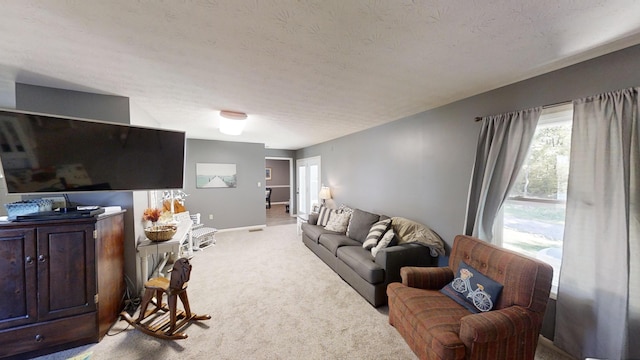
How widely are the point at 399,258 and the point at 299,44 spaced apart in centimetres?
238

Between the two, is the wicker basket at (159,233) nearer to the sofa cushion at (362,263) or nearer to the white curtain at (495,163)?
the sofa cushion at (362,263)

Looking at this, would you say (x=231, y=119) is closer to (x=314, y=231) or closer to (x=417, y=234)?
(x=314, y=231)

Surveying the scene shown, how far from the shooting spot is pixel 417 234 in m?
2.84

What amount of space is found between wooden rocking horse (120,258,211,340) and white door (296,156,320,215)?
4297 mm

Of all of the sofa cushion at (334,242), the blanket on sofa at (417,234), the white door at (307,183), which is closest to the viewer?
the blanket on sofa at (417,234)

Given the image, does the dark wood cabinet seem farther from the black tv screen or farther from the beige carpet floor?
the black tv screen

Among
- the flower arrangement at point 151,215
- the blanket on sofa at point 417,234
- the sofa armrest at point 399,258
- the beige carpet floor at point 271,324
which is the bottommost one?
the beige carpet floor at point 271,324

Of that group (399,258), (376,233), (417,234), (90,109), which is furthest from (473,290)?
(90,109)

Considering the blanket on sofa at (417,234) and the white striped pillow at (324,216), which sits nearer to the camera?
the blanket on sofa at (417,234)

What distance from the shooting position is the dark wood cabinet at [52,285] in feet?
5.47

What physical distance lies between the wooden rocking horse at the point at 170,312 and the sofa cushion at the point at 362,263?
1.69 m

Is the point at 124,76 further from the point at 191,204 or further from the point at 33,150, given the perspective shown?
the point at 191,204

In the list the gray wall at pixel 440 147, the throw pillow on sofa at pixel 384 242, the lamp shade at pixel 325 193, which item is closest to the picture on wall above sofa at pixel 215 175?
the lamp shade at pixel 325 193

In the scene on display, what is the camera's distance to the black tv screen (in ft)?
5.61
